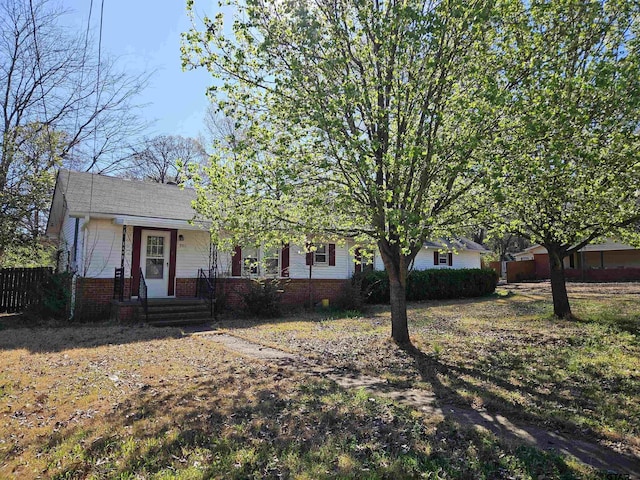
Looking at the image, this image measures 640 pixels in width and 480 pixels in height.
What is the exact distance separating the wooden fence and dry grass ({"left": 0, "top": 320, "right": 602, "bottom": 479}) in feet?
23.7

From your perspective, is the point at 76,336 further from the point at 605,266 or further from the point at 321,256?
the point at 605,266

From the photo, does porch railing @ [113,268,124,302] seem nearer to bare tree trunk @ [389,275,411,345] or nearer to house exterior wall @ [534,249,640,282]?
bare tree trunk @ [389,275,411,345]

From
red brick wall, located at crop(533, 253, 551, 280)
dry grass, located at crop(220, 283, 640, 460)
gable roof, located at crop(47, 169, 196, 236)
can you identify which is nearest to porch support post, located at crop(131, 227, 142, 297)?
gable roof, located at crop(47, 169, 196, 236)

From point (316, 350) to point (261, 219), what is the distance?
2.80 metres

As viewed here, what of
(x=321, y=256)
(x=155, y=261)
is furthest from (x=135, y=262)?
(x=321, y=256)

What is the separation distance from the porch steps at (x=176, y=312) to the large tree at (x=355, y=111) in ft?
16.6

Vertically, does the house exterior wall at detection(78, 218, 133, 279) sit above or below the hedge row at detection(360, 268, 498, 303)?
above

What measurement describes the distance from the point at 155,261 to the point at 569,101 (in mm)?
11799

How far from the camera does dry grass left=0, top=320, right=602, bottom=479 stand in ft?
10.9

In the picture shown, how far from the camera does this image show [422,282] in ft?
63.4

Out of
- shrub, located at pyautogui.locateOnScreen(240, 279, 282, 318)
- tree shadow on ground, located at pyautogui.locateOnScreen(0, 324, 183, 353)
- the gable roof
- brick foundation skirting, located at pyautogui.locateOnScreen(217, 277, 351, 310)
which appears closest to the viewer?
tree shadow on ground, located at pyautogui.locateOnScreen(0, 324, 183, 353)

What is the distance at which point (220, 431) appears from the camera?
400 cm

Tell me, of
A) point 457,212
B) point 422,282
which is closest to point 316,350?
point 457,212

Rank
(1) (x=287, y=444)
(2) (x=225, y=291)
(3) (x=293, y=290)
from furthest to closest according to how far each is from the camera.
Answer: (3) (x=293, y=290) < (2) (x=225, y=291) < (1) (x=287, y=444)
